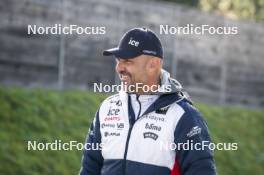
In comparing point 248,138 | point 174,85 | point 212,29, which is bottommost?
point 248,138

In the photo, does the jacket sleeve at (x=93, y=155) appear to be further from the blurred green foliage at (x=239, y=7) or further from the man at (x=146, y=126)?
the blurred green foliage at (x=239, y=7)

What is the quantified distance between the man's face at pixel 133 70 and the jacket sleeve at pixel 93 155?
429mm

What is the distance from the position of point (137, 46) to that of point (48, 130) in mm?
5220

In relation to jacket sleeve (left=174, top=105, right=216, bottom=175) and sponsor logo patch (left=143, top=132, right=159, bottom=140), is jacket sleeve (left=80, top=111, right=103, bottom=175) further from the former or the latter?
jacket sleeve (left=174, top=105, right=216, bottom=175)

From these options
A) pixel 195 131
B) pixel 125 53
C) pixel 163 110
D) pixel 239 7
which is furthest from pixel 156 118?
pixel 239 7

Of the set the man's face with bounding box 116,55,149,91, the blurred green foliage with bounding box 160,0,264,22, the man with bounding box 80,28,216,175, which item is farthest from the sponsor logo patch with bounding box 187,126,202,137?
the blurred green foliage with bounding box 160,0,264,22

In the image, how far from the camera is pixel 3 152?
8.92 meters

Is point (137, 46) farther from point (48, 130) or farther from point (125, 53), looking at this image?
point (48, 130)

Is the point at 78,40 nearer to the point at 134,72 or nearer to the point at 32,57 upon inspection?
the point at 32,57

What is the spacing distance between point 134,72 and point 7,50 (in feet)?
19.4

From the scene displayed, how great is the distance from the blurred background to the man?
4.14 meters

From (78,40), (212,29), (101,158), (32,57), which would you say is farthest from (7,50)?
(101,158)

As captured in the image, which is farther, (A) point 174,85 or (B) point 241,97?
(B) point 241,97

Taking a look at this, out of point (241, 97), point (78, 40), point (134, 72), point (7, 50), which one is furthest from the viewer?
point (241, 97)
